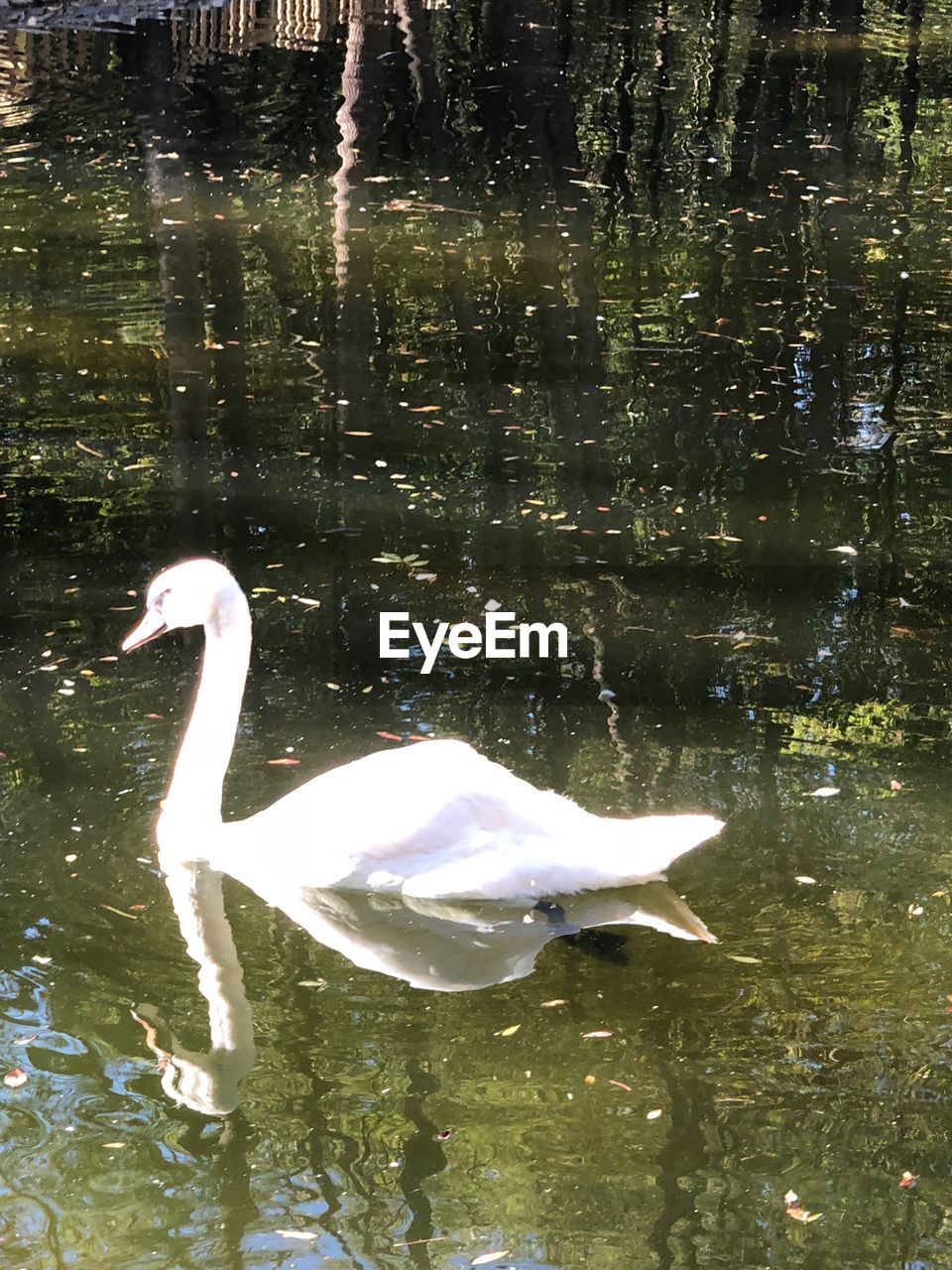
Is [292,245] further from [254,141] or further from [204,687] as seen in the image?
[204,687]

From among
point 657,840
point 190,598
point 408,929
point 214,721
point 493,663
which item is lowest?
point 408,929

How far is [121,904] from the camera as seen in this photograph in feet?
18.3

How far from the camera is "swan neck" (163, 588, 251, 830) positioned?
5770mm

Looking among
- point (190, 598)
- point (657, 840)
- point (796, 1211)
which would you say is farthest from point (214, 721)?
point (796, 1211)

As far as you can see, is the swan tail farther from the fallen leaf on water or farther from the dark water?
the fallen leaf on water

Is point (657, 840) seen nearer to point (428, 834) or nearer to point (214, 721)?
point (428, 834)

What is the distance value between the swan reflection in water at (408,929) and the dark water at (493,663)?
0.9 inches

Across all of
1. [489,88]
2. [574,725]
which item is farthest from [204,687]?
[489,88]

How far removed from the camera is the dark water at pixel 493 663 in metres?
4.52

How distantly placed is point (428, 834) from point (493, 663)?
5.77 ft

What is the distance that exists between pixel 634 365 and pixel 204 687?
18.0 feet

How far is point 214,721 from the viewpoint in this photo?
19.3 ft

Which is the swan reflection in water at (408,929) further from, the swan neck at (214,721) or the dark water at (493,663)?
the swan neck at (214,721)

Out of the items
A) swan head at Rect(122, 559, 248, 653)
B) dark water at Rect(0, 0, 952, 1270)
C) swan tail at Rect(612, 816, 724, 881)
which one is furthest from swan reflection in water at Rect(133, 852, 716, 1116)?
swan head at Rect(122, 559, 248, 653)
